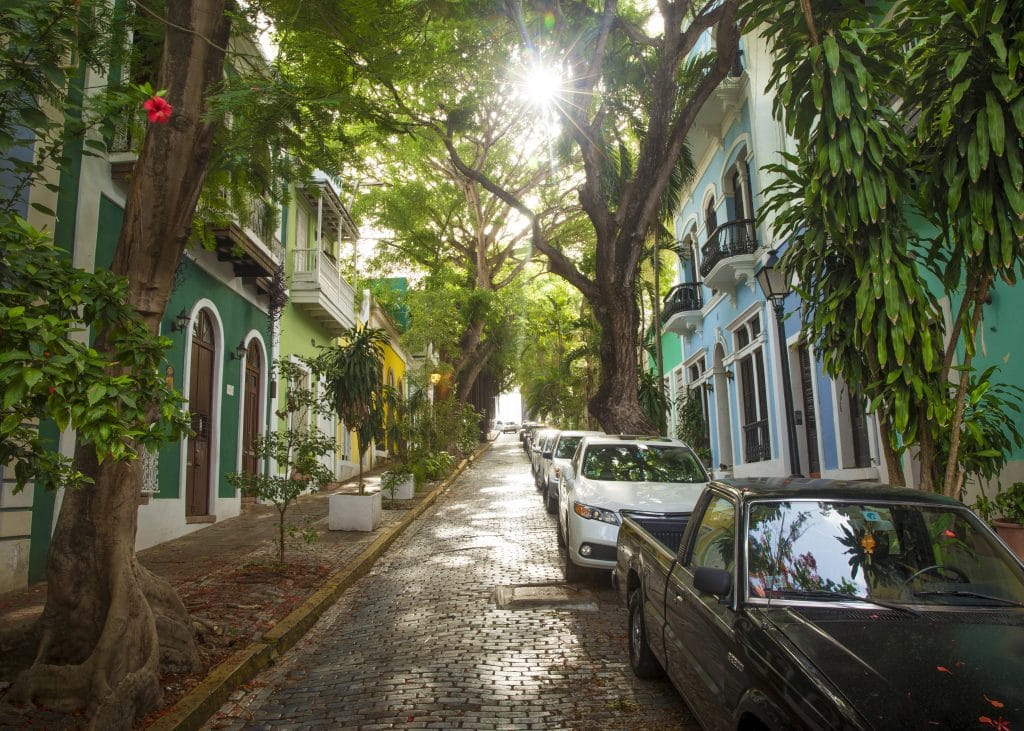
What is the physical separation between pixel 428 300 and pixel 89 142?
20.4m

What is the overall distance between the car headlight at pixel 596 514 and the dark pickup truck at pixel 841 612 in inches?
124

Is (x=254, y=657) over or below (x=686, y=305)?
below

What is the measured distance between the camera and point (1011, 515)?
251 inches

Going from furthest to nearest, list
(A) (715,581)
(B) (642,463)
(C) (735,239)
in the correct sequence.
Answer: (C) (735,239)
(B) (642,463)
(A) (715,581)

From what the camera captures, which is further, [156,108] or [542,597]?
[542,597]

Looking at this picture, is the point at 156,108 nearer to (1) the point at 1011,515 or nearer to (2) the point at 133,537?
(2) the point at 133,537

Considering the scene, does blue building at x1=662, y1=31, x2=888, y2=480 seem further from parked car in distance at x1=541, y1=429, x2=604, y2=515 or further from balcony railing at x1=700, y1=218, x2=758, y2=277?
parked car in distance at x1=541, y1=429, x2=604, y2=515

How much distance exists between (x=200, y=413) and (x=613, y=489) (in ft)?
26.1

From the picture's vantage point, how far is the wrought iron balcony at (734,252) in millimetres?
15953

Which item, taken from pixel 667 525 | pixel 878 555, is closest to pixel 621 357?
pixel 667 525

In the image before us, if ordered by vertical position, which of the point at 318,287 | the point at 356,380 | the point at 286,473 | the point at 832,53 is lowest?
the point at 286,473

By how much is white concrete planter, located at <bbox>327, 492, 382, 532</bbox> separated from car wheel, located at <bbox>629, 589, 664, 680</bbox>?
7.32 m

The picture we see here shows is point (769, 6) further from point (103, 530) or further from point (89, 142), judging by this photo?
point (103, 530)

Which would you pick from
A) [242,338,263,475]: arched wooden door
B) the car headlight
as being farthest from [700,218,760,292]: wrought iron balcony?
[242,338,263,475]: arched wooden door
